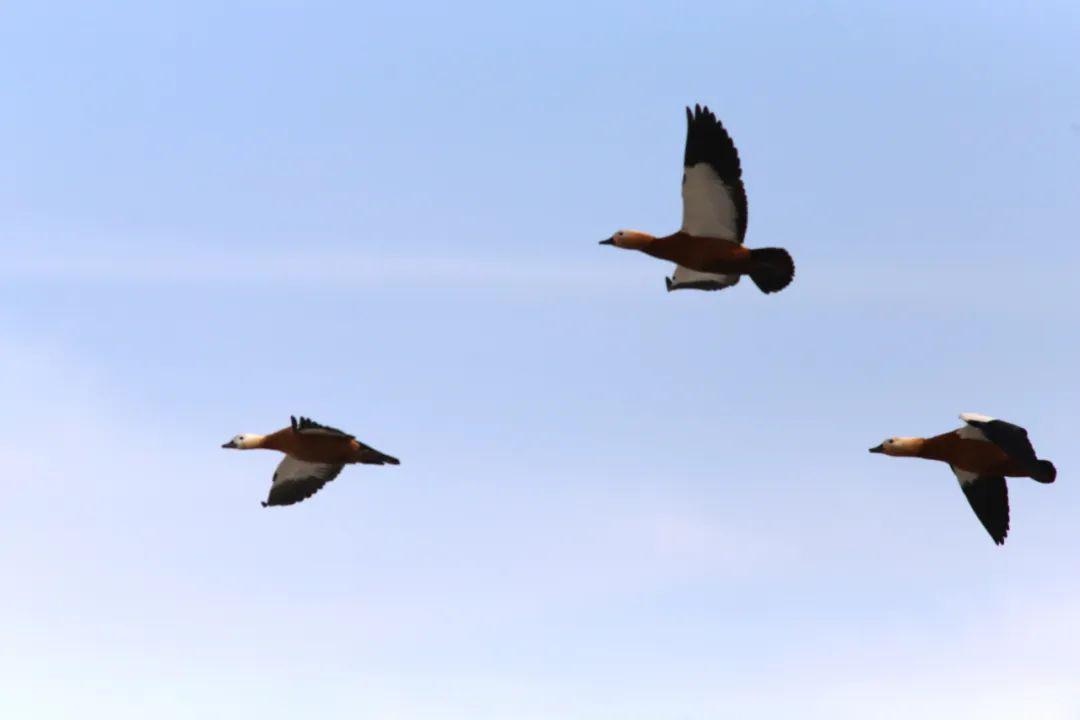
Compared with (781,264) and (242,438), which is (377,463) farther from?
(781,264)

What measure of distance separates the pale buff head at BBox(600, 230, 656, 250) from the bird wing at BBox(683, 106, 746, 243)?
3.64ft

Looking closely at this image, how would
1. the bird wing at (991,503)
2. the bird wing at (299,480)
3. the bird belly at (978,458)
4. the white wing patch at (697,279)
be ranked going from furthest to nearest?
the bird wing at (299,480) → the white wing patch at (697,279) → the bird wing at (991,503) → the bird belly at (978,458)

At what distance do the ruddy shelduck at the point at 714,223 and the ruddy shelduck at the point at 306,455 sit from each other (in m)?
6.15

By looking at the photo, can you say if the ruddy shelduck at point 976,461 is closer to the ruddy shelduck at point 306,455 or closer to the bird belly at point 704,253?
the bird belly at point 704,253

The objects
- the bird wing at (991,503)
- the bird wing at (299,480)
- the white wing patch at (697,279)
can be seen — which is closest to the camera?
the bird wing at (991,503)

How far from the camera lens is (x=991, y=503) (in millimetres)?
27906

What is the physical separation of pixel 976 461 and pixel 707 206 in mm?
6566

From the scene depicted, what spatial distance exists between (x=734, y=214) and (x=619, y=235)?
213cm

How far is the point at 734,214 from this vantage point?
86.8ft

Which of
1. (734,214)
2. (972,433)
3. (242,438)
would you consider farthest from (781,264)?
(242,438)

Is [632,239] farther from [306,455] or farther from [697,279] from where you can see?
[306,455]

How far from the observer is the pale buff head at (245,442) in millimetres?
29875

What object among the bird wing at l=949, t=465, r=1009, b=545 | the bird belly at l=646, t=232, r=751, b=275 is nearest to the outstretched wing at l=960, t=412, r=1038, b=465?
the bird wing at l=949, t=465, r=1009, b=545

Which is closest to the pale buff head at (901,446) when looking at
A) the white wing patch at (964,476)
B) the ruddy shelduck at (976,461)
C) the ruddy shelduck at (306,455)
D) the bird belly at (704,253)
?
the ruddy shelduck at (976,461)
